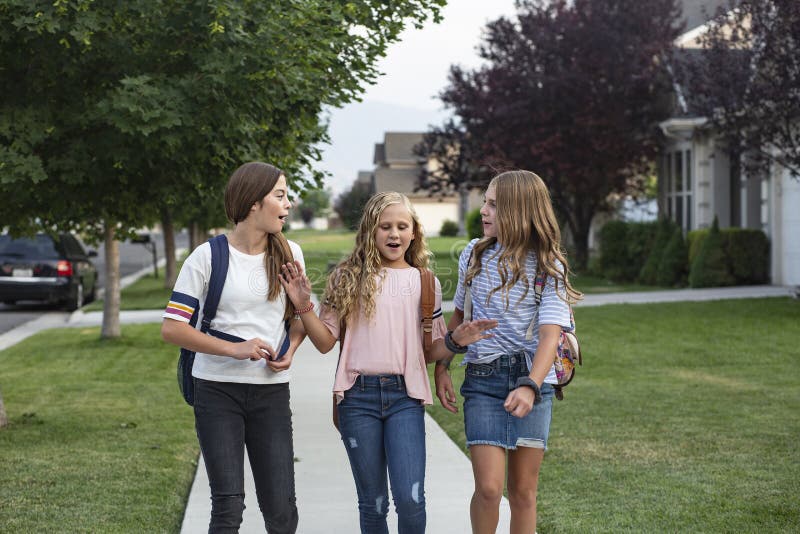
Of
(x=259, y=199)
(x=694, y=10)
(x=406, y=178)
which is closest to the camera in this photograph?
(x=259, y=199)

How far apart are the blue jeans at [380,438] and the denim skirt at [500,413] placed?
8.6 inches

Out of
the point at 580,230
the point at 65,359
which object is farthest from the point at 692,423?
the point at 580,230

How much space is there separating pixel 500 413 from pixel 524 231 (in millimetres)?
685

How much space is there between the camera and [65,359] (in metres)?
13.5

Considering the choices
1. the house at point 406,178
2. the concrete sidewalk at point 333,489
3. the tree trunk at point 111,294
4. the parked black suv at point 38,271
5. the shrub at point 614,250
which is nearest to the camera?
the concrete sidewalk at point 333,489

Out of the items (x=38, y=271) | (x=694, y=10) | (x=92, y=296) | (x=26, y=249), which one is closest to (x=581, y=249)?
(x=694, y=10)

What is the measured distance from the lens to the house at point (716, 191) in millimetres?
20656

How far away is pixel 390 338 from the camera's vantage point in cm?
427

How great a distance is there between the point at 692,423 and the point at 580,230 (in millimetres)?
20349

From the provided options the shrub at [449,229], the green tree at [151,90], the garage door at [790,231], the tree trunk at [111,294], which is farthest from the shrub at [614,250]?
the shrub at [449,229]

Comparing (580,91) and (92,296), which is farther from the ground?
(580,91)

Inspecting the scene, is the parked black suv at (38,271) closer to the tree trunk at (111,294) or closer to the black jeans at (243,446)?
the tree trunk at (111,294)

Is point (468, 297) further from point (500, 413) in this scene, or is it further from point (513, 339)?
point (500, 413)

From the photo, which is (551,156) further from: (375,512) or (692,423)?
(375,512)
